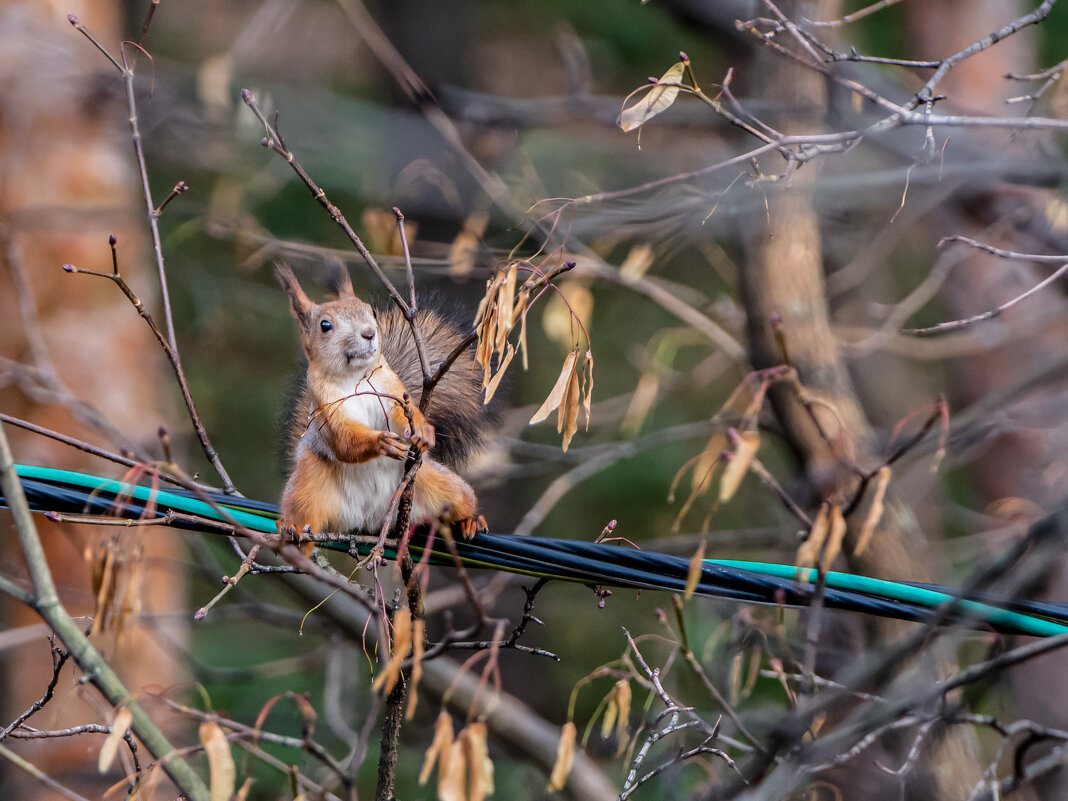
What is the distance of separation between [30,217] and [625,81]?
4301 millimetres

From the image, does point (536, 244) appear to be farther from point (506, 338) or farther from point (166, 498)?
point (506, 338)

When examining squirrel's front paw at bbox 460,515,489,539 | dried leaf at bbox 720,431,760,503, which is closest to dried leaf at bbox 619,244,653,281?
squirrel's front paw at bbox 460,515,489,539

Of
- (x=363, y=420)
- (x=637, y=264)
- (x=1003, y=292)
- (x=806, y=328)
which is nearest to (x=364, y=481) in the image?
(x=363, y=420)

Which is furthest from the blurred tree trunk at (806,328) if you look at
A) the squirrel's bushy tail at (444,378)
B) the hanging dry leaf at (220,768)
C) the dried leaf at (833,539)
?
the hanging dry leaf at (220,768)

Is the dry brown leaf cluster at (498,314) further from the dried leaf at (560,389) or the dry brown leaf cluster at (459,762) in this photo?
the dry brown leaf cluster at (459,762)

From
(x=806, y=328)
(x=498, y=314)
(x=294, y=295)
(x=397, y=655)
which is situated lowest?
(x=397, y=655)

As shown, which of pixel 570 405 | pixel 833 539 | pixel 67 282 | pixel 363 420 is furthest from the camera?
pixel 67 282

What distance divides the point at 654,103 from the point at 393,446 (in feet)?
2.05

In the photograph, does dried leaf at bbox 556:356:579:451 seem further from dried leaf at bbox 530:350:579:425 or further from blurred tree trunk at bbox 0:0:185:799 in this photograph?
blurred tree trunk at bbox 0:0:185:799

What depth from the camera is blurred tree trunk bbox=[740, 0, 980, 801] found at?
2.69 metres

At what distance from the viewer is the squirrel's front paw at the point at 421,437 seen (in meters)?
1.17

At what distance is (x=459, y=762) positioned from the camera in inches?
40.0

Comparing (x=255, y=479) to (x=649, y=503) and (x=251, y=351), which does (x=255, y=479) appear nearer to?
(x=251, y=351)

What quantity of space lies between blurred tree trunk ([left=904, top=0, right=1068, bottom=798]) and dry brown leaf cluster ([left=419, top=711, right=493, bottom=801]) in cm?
282
